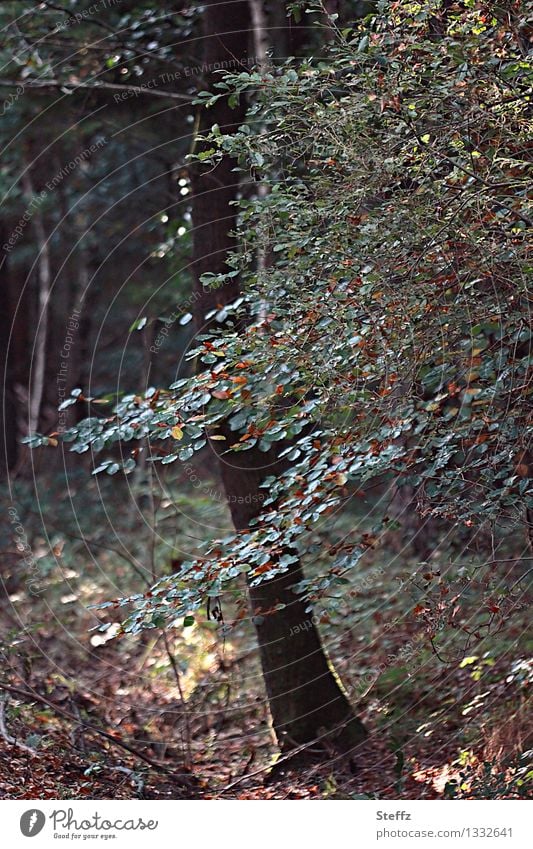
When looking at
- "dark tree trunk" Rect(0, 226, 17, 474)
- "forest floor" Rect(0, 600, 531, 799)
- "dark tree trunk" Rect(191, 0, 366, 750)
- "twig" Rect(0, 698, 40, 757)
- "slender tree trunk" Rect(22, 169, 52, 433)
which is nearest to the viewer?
"forest floor" Rect(0, 600, 531, 799)

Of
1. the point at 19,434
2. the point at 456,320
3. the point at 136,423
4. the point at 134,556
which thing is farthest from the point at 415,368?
the point at 19,434

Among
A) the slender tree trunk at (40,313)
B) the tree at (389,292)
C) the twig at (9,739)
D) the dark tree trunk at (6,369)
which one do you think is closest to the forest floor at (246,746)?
the twig at (9,739)

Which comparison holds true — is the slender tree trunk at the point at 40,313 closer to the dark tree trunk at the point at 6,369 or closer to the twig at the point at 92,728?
the dark tree trunk at the point at 6,369

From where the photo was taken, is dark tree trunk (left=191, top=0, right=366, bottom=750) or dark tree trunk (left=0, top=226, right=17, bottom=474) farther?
dark tree trunk (left=0, top=226, right=17, bottom=474)
